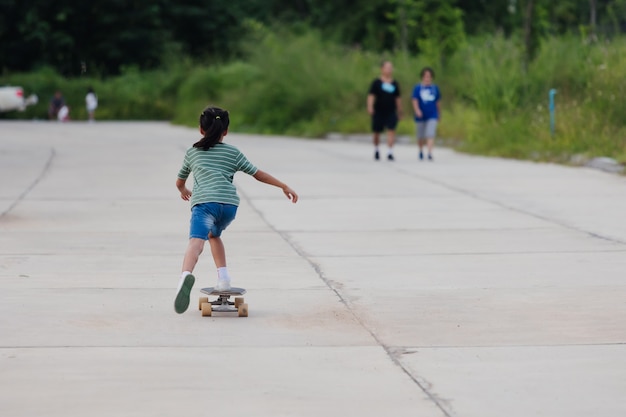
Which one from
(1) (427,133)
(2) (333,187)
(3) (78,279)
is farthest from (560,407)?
(1) (427,133)

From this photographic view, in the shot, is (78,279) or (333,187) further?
(333,187)

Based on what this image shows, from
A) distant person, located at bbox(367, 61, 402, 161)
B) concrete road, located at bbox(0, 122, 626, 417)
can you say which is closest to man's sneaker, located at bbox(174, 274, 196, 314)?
concrete road, located at bbox(0, 122, 626, 417)

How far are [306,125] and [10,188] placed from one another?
67.5 feet

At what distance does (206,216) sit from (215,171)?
279mm

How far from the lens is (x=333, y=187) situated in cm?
1900

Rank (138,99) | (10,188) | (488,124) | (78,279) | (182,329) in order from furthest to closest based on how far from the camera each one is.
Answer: (138,99) → (488,124) → (10,188) → (78,279) → (182,329)

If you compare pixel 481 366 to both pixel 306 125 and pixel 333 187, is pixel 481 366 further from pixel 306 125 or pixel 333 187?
pixel 306 125

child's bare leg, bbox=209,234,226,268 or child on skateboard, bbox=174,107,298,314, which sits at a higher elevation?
child on skateboard, bbox=174,107,298,314

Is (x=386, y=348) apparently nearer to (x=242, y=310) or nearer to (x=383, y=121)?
(x=242, y=310)

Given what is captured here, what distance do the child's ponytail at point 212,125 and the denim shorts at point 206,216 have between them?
0.38 m

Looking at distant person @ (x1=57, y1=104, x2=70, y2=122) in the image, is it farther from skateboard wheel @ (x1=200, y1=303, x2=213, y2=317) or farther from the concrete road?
skateboard wheel @ (x1=200, y1=303, x2=213, y2=317)

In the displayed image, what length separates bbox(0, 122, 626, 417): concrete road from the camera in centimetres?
620

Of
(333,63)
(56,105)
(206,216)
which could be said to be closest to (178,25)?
(56,105)

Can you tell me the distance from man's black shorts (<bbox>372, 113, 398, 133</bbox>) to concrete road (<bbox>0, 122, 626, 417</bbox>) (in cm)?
774
